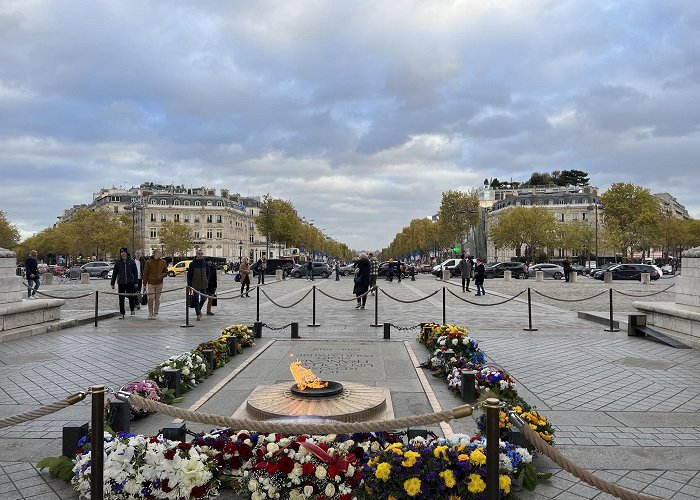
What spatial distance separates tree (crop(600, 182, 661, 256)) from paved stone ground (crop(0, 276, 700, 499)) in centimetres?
4916

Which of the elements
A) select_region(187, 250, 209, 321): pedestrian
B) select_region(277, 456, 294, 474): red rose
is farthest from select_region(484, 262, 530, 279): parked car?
select_region(277, 456, 294, 474): red rose

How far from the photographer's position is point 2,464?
15.6 feet

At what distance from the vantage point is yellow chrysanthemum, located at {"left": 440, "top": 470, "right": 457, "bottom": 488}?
3703 millimetres

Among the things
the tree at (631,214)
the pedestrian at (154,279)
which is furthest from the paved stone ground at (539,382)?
the tree at (631,214)

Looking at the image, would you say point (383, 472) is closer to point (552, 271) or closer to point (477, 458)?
point (477, 458)

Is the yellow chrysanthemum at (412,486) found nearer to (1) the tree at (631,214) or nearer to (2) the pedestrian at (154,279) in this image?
(2) the pedestrian at (154,279)

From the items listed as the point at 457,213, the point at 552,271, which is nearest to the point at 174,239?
the point at 457,213

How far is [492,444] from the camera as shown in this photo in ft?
9.87

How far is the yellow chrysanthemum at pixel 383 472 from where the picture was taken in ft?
12.5

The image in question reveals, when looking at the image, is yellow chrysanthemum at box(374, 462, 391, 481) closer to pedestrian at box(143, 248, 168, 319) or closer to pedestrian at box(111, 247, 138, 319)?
pedestrian at box(143, 248, 168, 319)

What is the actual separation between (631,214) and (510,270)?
2087cm

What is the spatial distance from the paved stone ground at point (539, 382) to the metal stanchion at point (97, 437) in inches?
43.8

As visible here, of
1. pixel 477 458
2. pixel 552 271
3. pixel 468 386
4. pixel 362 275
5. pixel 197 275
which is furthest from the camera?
pixel 552 271

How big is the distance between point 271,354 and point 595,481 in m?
7.38
